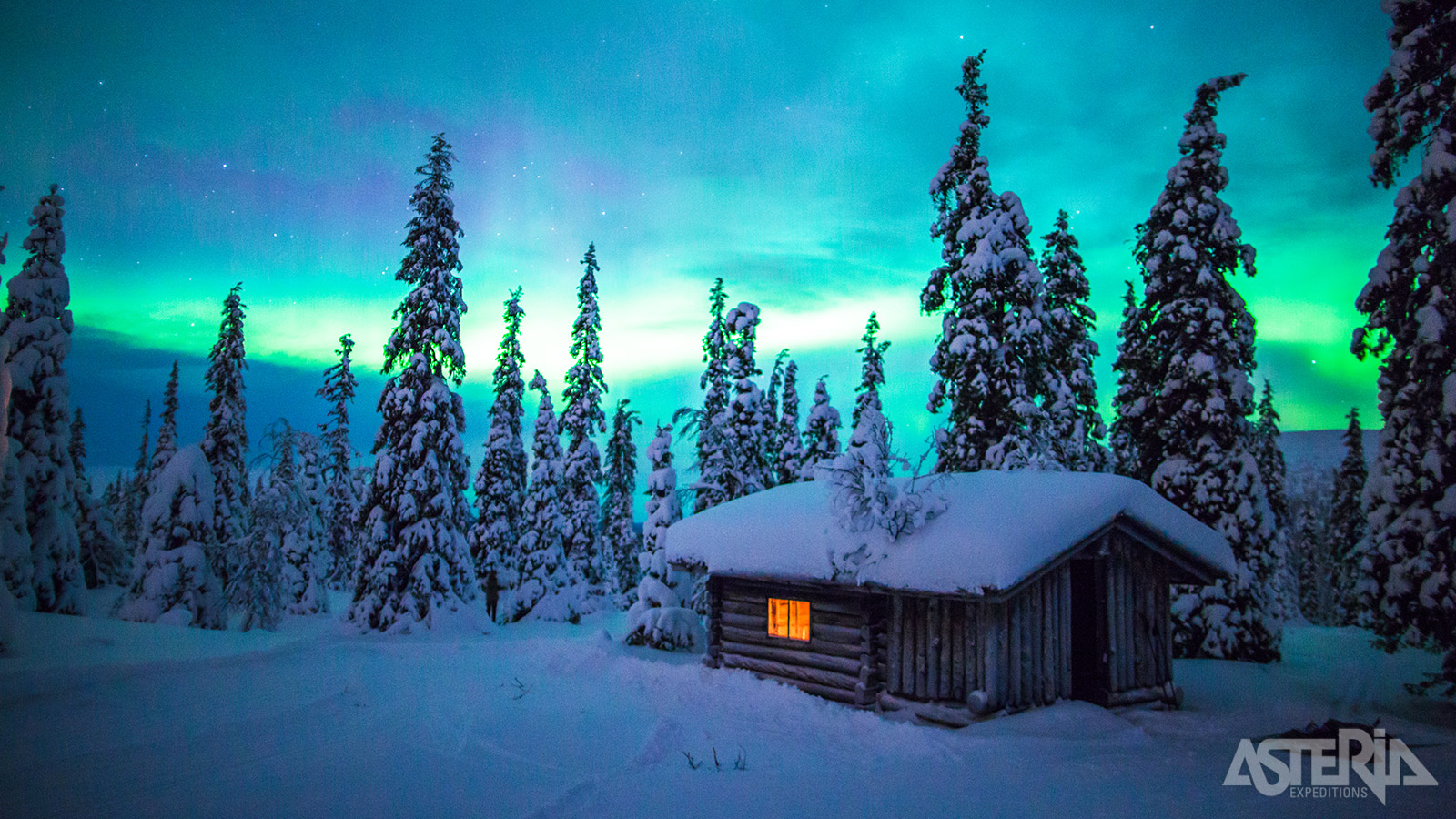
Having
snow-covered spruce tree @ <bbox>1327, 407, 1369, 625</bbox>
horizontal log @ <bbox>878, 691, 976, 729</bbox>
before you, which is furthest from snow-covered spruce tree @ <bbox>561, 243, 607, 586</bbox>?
snow-covered spruce tree @ <bbox>1327, 407, 1369, 625</bbox>

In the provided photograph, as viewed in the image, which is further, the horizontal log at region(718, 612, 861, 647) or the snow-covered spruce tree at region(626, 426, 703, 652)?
the snow-covered spruce tree at region(626, 426, 703, 652)

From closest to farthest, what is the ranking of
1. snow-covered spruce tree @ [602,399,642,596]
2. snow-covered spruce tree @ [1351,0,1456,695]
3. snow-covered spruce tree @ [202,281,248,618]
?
snow-covered spruce tree @ [1351,0,1456,695], snow-covered spruce tree @ [202,281,248,618], snow-covered spruce tree @ [602,399,642,596]

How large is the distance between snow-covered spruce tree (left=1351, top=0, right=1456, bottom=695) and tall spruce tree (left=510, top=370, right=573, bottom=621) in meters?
28.0

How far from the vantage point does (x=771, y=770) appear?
30.0 feet

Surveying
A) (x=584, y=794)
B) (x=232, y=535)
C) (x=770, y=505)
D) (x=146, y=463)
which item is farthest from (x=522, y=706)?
(x=146, y=463)

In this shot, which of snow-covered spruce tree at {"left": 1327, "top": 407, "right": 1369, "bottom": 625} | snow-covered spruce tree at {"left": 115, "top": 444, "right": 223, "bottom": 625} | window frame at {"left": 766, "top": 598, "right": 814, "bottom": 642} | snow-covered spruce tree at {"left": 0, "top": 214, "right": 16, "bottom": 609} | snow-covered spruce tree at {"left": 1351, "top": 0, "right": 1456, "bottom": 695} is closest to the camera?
snow-covered spruce tree at {"left": 1351, "top": 0, "right": 1456, "bottom": 695}

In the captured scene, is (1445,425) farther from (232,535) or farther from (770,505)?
(232,535)

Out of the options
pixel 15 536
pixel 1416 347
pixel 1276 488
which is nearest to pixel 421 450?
pixel 15 536

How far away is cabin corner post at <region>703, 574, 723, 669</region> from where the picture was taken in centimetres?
1639

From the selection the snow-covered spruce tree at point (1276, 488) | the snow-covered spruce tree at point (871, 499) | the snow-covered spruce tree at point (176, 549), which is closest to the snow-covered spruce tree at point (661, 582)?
the snow-covered spruce tree at point (871, 499)

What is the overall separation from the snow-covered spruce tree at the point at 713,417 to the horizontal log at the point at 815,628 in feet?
28.0

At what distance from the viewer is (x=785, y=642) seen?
14.9 meters

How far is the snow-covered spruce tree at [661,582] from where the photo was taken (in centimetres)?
2334

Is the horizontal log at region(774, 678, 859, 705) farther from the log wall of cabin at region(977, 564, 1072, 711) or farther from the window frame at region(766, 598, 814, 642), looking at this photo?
the log wall of cabin at region(977, 564, 1072, 711)
